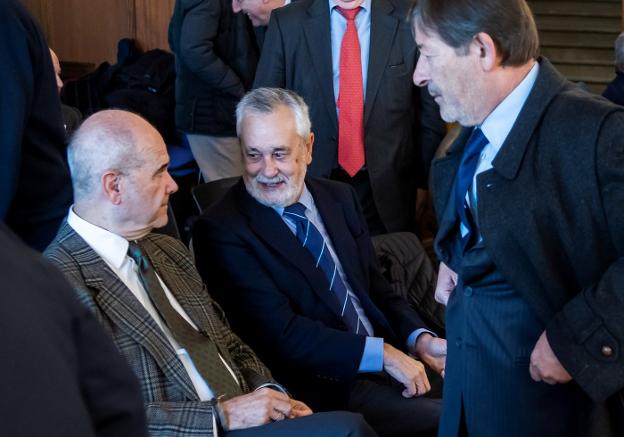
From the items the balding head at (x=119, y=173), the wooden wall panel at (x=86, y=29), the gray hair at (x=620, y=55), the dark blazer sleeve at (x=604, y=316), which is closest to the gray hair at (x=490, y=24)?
the dark blazer sleeve at (x=604, y=316)

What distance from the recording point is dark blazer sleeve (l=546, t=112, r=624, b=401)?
1773mm

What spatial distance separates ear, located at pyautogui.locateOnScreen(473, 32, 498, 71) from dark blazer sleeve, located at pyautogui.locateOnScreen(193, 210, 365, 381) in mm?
1044

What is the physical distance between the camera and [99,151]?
2400 millimetres

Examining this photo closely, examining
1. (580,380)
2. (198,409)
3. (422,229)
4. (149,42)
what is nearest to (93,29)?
(149,42)

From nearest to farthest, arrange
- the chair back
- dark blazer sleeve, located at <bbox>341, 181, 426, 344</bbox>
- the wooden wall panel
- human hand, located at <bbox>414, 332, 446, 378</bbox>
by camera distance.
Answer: human hand, located at <bbox>414, 332, 446, 378</bbox>, dark blazer sleeve, located at <bbox>341, 181, 426, 344</bbox>, the chair back, the wooden wall panel

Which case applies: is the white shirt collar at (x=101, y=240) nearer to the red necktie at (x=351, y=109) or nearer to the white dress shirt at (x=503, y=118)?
the white dress shirt at (x=503, y=118)

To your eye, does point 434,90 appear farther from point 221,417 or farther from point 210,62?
point 210,62

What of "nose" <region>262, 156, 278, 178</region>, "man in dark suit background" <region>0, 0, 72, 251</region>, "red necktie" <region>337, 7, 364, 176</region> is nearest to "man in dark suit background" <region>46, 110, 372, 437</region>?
"man in dark suit background" <region>0, 0, 72, 251</region>

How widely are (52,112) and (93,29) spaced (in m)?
4.28

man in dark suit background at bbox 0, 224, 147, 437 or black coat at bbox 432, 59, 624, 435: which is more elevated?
man in dark suit background at bbox 0, 224, 147, 437

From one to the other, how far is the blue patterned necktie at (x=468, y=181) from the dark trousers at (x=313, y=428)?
537 millimetres

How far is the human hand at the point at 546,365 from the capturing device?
1839mm

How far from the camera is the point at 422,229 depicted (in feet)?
15.8

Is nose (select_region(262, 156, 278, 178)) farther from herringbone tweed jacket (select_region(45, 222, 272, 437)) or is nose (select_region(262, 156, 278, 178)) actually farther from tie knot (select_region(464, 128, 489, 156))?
tie knot (select_region(464, 128, 489, 156))
